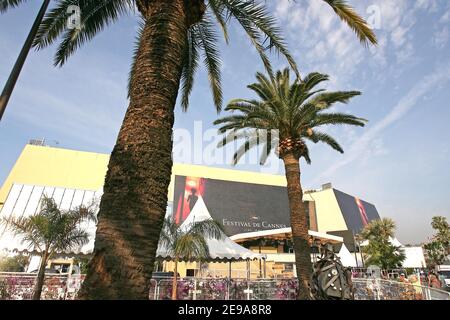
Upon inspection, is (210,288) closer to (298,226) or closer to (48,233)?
(298,226)

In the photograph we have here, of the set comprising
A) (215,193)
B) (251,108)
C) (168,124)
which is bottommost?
(168,124)

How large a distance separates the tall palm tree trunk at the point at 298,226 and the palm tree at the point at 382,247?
27.5 meters

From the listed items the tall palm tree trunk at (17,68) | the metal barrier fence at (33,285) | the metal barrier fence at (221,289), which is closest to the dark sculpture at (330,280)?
the metal barrier fence at (221,289)

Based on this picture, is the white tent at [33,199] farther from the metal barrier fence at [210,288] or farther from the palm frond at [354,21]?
the palm frond at [354,21]

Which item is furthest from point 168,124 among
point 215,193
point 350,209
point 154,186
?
point 350,209

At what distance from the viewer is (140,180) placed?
9.98ft

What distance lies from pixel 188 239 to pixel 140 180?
10120 millimetres

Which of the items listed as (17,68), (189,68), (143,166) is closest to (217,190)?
(189,68)
